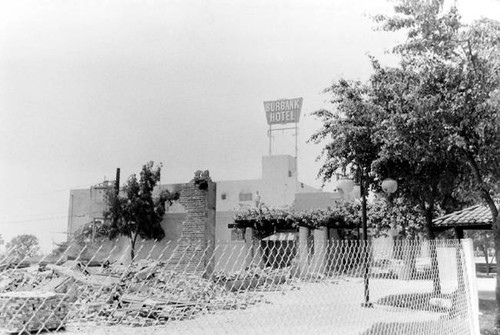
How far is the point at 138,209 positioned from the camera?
29.6 meters

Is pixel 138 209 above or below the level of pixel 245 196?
below

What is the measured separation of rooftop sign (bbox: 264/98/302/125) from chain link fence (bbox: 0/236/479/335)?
85.3ft

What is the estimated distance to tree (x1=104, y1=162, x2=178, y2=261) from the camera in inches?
1167

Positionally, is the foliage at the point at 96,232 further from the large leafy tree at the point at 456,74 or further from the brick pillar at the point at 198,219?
the large leafy tree at the point at 456,74

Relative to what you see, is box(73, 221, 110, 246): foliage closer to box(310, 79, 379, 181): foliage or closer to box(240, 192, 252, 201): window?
box(240, 192, 252, 201): window

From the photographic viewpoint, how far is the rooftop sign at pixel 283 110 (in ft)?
128

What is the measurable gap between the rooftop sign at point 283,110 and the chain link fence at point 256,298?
25999 millimetres

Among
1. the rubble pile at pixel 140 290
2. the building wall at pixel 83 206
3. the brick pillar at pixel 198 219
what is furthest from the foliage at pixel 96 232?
the brick pillar at pixel 198 219

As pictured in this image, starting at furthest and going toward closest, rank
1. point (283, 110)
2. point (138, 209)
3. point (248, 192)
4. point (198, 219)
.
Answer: point (283, 110)
point (248, 192)
point (138, 209)
point (198, 219)

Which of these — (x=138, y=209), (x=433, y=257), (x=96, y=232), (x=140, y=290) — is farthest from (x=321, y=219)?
(x=433, y=257)

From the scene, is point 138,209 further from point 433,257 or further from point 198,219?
point 433,257

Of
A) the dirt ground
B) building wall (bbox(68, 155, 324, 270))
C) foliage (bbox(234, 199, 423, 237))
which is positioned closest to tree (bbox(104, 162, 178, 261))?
building wall (bbox(68, 155, 324, 270))

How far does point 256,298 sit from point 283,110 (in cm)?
2888

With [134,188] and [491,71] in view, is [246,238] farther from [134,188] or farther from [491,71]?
[491,71]
